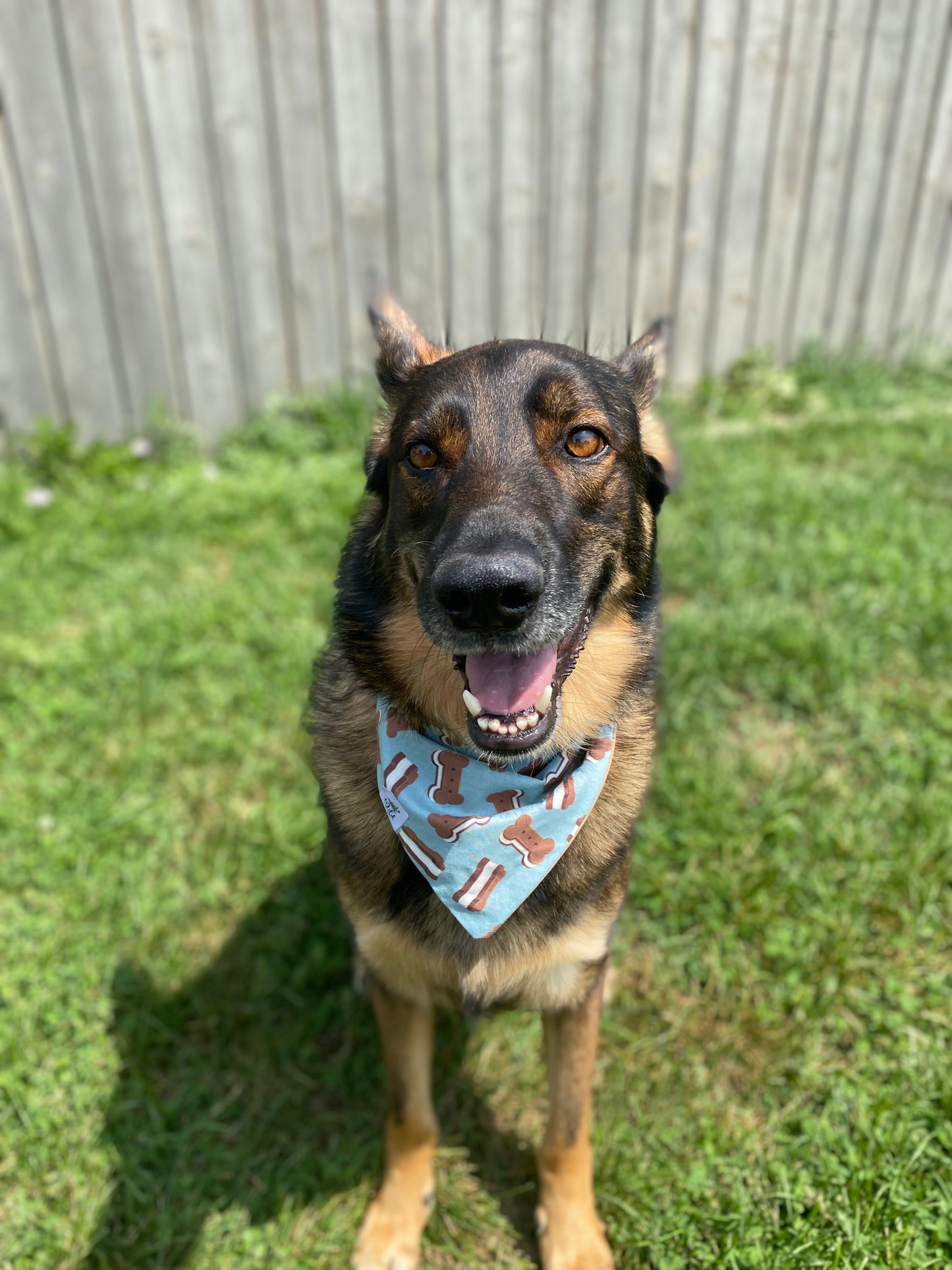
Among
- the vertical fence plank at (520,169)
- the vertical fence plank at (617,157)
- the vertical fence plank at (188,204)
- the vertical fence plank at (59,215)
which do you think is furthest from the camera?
the vertical fence plank at (617,157)

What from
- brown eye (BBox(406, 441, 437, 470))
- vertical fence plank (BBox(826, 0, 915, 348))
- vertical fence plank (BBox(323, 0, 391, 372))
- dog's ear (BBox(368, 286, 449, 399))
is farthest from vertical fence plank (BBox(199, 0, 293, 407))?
vertical fence plank (BBox(826, 0, 915, 348))

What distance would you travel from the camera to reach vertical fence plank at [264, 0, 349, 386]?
496 centimetres

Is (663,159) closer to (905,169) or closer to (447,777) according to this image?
(905,169)

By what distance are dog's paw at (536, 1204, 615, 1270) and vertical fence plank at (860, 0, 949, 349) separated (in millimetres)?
6475

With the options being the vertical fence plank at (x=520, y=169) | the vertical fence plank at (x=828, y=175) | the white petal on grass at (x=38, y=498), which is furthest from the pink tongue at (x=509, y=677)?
the vertical fence plank at (x=828, y=175)

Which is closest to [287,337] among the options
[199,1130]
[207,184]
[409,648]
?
[207,184]

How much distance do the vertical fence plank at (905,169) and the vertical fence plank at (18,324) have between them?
5.73 m

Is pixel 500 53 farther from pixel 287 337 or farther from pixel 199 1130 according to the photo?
pixel 199 1130

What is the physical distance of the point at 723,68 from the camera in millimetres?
5633

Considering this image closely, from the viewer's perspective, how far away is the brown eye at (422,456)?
6.92 ft

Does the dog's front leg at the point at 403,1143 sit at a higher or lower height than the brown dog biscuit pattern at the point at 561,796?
lower

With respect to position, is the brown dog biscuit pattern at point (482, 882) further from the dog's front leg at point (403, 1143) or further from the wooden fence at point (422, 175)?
the wooden fence at point (422, 175)

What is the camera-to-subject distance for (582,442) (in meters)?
2.12

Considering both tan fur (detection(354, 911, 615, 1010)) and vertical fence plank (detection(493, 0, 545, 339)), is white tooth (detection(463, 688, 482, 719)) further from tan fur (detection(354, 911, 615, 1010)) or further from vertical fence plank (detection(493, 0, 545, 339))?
vertical fence plank (detection(493, 0, 545, 339))
